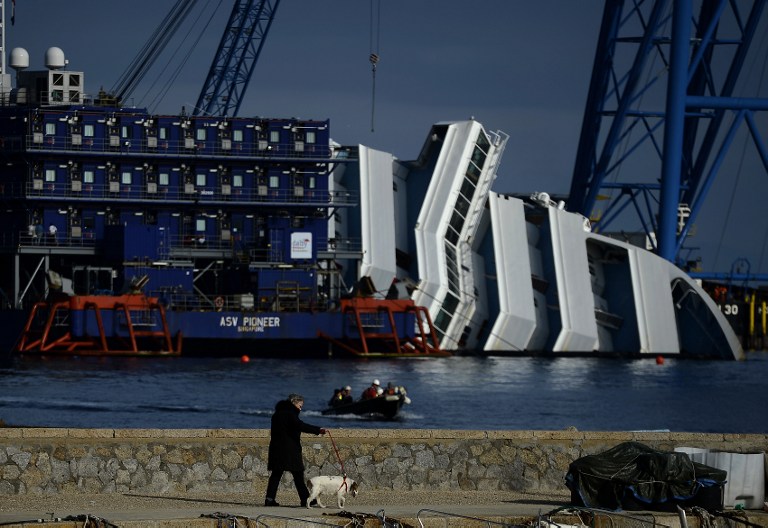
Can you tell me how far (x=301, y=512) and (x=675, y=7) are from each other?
72032mm

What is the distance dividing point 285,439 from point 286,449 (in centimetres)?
13

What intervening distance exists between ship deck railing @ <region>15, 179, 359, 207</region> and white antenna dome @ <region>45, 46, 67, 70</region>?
302 inches

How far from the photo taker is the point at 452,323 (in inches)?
3546

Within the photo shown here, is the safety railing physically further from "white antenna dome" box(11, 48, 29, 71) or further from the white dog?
the white dog

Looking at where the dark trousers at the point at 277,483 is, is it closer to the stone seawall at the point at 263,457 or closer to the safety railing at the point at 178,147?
the stone seawall at the point at 263,457

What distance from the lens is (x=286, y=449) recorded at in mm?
22344

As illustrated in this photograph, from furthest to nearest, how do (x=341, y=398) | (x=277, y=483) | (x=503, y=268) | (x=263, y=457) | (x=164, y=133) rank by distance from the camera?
(x=164, y=133)
(x=503, y=268)
(x=341, y=398)
(x=263, y=457)
(x=277, y=483)

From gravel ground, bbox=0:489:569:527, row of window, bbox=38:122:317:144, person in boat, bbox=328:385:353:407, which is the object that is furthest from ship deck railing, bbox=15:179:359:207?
gravel ground, bbox=0:489:569:527

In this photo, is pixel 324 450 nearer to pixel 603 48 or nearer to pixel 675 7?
pixel 675 7

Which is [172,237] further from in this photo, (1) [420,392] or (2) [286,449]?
(2) [286,449]

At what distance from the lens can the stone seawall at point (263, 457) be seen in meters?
23.4

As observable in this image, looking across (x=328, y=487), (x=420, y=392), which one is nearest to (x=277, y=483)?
(x=328, y=487)

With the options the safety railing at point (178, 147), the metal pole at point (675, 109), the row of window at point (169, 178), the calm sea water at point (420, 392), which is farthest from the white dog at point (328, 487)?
the metal pole at point (675, 109)

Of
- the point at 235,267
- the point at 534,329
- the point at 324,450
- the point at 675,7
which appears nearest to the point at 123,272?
the point at 235,267
